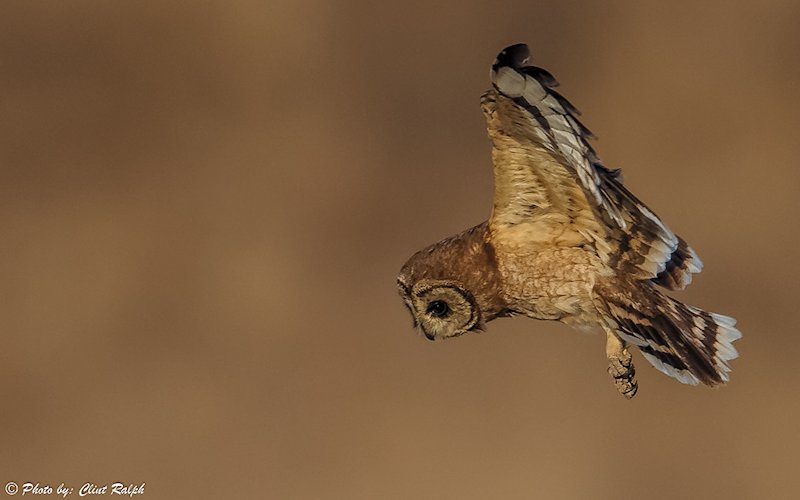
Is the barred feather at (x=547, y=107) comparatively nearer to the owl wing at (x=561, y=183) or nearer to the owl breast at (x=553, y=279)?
the owl wing at (x=561, y=183)

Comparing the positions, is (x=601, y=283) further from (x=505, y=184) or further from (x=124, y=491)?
(x=124, y=491)

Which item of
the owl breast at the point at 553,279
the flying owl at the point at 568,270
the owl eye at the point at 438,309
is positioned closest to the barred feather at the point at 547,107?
the flying owl at the point at 568,270

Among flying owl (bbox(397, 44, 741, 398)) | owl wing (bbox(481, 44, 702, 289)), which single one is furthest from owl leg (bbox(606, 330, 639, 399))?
owl wing (bbox(481, 44, 702, 289))

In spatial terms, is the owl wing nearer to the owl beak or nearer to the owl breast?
the owl breast

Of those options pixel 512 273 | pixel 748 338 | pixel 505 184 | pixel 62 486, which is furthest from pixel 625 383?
pixel 62 486

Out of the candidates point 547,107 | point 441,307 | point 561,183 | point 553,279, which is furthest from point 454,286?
point 547,107

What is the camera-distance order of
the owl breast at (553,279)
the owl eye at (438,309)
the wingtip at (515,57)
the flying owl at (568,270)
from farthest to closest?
the owl eye at (438,309), the owl breast at (553,279), the flying owl at (568,270), the wingtip at (515,57)
